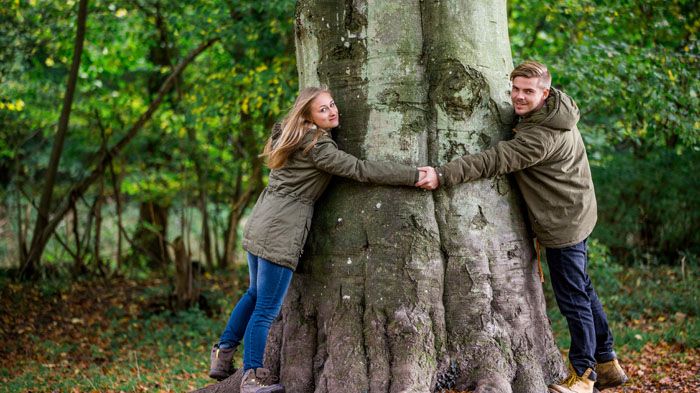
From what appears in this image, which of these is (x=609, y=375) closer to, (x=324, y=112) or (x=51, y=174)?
(x=324, y=112)

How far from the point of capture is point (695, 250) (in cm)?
1080

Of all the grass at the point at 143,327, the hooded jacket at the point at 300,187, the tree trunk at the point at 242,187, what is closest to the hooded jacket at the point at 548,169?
the hooded jacket at the point at 300,187

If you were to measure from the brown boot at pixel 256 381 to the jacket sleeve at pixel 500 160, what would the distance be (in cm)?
163

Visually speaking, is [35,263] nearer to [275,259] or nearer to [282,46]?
[282,46]

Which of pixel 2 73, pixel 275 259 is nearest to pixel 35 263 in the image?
pixel 2 73

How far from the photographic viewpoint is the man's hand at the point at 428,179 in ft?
14.0

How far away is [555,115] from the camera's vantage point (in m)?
4.36

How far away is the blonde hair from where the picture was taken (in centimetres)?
438

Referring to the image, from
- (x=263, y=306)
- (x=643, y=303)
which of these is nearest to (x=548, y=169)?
(x=263, y=306)

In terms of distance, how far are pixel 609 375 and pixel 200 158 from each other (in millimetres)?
8740

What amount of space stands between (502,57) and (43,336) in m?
6.96

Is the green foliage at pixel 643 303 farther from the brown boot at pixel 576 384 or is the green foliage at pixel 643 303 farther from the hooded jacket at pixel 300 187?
the hooded jacket at pixel 300 187

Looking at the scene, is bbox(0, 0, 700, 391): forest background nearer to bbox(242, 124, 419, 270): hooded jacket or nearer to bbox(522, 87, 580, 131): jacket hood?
bbox(522, 87, 580, 131): jacket hood

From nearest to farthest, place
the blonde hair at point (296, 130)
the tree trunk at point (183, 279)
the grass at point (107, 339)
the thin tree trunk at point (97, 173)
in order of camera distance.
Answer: the blonde hair at point (296, 130) → the grass at point (107, 339) → the tree trunk at point (183, 279) → the thin tree trunk at point (97, 173)
